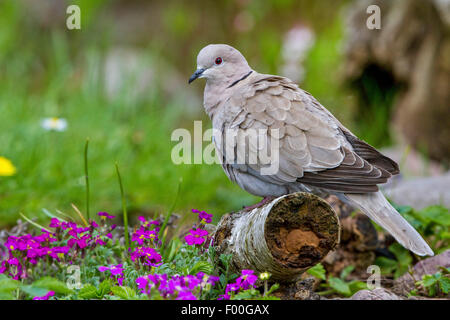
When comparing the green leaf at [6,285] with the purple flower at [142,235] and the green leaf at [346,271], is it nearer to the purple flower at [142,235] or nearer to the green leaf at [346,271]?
the purple flower at [142,235]

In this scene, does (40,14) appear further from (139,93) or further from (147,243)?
(147,243)

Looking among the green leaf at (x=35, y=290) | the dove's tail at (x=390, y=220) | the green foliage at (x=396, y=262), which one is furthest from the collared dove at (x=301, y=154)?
the green leaf at (x=35, y=290)

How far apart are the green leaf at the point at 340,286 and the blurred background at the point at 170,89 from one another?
1.18m

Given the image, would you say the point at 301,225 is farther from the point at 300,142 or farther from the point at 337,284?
the point at 337,284

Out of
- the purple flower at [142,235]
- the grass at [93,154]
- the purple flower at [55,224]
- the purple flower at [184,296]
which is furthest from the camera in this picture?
the grass at [93,154]

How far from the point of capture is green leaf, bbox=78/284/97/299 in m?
2.44

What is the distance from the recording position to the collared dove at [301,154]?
8.99 feet

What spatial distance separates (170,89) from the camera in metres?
8.34

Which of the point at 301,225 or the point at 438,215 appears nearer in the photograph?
the point at 301,225

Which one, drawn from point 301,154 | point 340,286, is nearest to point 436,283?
point 340,286

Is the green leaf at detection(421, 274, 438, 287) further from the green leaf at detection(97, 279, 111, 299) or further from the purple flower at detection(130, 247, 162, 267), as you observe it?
the green leaf at detection(97, 279, 111, 299)

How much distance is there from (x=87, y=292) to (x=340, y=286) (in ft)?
4.38

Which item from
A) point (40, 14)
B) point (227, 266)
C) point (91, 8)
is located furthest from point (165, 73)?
point (227, 266)

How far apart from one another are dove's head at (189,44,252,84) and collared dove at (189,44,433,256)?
0.21m
